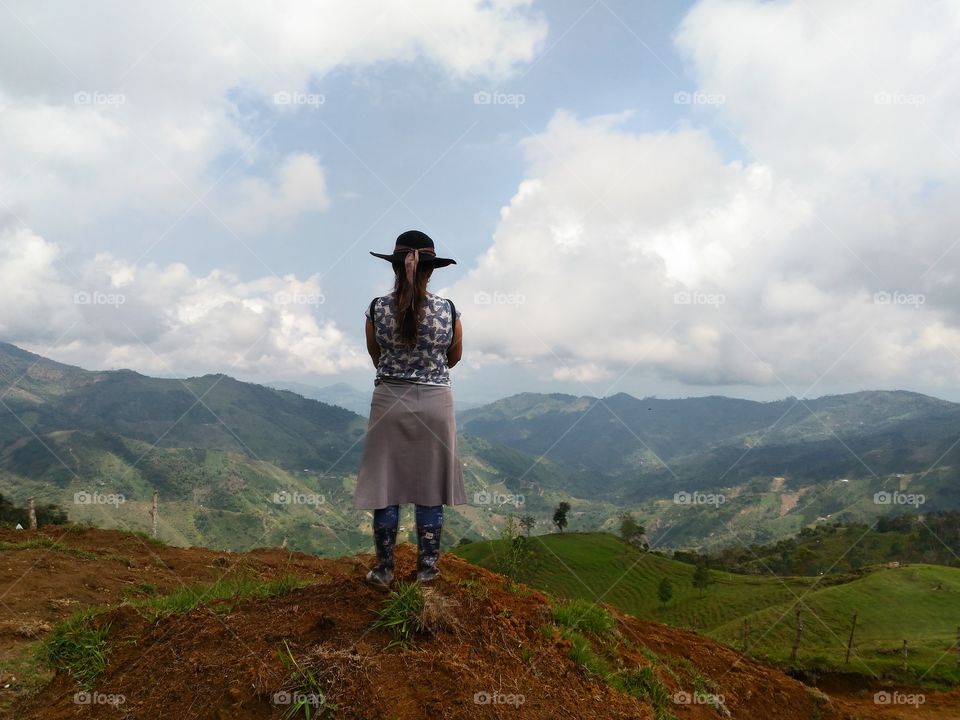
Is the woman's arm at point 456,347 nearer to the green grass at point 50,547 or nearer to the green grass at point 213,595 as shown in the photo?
the green grass at point 213,595

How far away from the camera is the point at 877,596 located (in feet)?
225

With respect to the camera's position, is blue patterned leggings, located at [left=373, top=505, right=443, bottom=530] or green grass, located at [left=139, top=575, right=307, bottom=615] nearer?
blue patterned leggings, located at [left=373, top=505, right=443, bottom=530]

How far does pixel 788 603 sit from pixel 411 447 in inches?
3393

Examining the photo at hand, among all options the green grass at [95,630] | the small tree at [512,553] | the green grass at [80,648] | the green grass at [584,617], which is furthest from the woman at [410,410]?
the small tree at [512,553]

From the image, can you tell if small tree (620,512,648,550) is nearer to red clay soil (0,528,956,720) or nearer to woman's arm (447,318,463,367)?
red clay soil (0,528,956,720)

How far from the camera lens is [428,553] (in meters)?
5.26

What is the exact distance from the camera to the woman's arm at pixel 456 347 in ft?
17.4

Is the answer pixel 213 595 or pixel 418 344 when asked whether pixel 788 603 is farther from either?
pixel 418 344

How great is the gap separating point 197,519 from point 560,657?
213645 mm

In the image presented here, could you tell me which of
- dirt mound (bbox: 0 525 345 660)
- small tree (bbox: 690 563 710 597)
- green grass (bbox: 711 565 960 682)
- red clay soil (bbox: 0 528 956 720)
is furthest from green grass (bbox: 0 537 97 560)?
small tree (bbox: 690 563 710 597)

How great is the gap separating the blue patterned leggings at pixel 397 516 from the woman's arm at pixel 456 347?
1.41m

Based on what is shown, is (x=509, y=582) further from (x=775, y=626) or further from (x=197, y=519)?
(x=197, y=519)

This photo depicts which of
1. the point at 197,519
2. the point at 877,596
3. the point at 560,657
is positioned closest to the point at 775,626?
the point at 877,596

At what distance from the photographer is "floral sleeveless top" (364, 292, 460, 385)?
5012 millimetres
